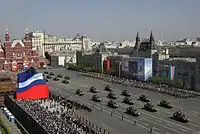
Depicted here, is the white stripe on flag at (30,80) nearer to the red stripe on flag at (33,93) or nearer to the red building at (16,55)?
the red stripe on flag at (33,93)

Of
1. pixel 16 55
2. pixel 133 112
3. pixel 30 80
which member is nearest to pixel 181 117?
pixel 133 112

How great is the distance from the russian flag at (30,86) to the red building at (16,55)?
46433 mm

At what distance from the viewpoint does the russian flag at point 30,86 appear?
1606 inches

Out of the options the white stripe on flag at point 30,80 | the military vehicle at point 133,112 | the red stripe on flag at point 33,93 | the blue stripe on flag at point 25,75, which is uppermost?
the blue stripe on flag at point 25,75

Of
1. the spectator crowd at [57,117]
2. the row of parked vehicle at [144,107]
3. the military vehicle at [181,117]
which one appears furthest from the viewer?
the row of parked vehicle at [144,107]

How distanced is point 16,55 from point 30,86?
161 feet

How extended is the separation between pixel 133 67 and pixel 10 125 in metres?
34.5

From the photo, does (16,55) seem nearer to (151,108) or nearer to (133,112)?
(151,108)

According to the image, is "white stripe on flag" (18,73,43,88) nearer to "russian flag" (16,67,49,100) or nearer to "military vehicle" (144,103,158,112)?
"russian flag" (16,67,49,100)

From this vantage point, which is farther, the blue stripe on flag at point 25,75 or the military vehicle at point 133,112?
the blue stripe on flag at point 25,75

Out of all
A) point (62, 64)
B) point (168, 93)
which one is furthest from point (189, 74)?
point (62, 64)

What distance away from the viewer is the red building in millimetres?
86688

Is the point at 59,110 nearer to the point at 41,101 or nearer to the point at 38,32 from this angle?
the point at 41,101

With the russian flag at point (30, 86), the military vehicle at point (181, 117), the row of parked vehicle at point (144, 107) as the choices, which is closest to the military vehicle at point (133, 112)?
the row of parked vehicle at point (144, 107)
